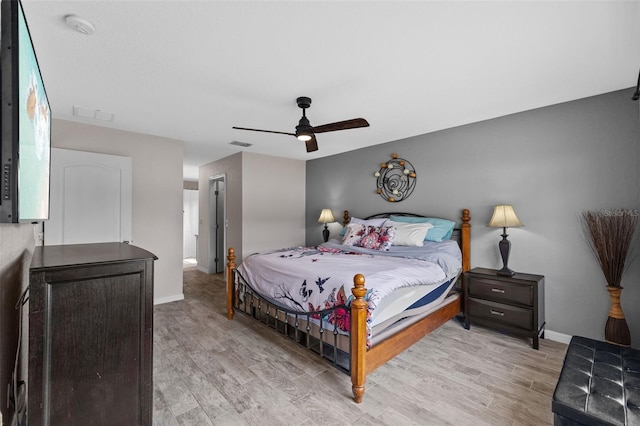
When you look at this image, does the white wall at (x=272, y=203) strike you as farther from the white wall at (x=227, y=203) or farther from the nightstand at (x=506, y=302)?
the nightstand at (x=506, y=302)

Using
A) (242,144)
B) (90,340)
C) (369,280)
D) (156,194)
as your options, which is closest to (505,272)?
(369,280)

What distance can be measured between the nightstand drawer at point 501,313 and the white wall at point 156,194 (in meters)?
4.01

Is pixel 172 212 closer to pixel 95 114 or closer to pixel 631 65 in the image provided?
pixel 95 114

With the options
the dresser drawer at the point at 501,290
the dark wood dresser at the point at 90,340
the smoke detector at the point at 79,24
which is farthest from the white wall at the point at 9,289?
the dresser drawer at the point at 501,290

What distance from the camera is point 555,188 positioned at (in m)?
3.04

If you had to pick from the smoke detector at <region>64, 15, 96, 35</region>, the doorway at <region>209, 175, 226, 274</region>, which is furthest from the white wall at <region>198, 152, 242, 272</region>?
the smoke detector at <region>64, 15, 96, 35</region>

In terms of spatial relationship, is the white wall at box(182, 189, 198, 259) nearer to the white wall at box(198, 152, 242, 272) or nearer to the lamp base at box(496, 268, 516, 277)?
the white wall at box(198, 152, 242, 272)

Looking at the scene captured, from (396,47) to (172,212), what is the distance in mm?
3794

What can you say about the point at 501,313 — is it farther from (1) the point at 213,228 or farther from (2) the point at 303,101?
(1) the point at 213,228

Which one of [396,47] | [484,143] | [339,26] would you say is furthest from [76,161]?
[484,143]

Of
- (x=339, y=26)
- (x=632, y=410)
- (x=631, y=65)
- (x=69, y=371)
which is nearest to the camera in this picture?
(x=69, y=371)

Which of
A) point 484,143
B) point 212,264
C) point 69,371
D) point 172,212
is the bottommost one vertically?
point 212,264

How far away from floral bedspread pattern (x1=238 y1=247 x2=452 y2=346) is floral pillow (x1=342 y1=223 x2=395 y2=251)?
0.40m

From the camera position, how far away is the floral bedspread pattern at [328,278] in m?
2.31
